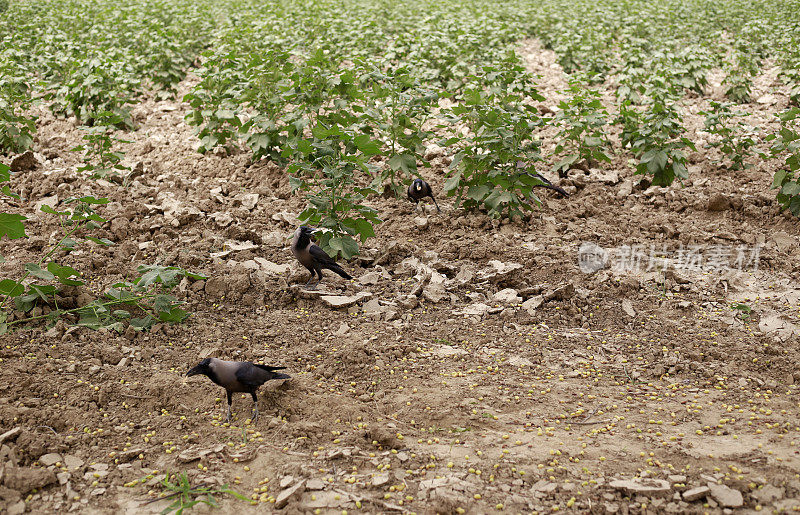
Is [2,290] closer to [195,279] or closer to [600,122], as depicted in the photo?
[195,279]

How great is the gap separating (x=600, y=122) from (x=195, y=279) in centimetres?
391

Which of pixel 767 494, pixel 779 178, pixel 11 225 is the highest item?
pixel 11 225

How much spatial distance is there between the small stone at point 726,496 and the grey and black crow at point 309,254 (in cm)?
281

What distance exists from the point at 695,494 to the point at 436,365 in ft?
5.64

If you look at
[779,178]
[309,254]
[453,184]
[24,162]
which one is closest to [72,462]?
[309,254]

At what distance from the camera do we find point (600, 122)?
21.5ft

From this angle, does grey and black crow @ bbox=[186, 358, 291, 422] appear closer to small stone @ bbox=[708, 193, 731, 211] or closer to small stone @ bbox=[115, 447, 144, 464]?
small stone @ bbox=[115, 447, 144, 464]

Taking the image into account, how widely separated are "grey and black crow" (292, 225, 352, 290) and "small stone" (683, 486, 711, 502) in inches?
108

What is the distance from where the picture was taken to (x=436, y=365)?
13.9 feet

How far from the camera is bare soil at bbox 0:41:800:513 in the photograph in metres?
3.10

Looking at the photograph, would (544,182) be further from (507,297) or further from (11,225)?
(11,225)

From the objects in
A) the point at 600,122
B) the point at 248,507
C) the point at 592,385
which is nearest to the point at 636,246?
the point at 600,122

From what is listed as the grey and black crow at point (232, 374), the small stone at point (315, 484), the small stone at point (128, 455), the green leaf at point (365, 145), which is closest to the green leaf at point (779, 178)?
the green leaf at point (365, 145)

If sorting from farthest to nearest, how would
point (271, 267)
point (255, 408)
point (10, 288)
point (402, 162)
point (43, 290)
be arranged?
point (402, 162)
point (271, 267)
point (43, 290)
point (10, 288)
point (255, 408)
